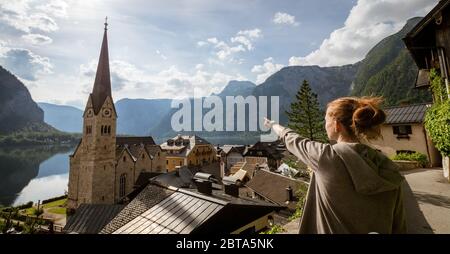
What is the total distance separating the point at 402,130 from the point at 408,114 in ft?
4.72

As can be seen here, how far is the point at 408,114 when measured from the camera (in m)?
19.3

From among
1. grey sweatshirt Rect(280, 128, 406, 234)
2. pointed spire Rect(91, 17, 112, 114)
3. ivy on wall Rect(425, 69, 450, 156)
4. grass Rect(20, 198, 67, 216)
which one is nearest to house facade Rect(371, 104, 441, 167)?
ivy on wall Rect(425, 69, 450, 156)

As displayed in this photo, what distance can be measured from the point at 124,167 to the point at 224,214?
37.3m

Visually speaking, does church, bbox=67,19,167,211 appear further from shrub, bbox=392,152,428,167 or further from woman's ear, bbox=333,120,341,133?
woman's ear, bbox=333,120,341,133

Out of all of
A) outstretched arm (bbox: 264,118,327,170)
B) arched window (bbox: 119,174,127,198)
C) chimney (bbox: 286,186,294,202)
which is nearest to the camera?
outstretched arm (bbox: 264,118,327,170)

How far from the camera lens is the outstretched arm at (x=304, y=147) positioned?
1894 millimetres

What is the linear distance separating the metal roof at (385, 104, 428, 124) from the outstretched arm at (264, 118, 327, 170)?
19.3 meters

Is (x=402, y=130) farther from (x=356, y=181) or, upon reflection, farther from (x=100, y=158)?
(x=100, y=158)

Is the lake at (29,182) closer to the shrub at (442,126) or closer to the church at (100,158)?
the church at (100,158)

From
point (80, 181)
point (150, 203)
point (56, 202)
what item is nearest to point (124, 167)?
point (80, 181)

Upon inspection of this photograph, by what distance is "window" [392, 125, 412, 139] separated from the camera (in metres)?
18.7

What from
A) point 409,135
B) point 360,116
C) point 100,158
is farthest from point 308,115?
point 100,158
